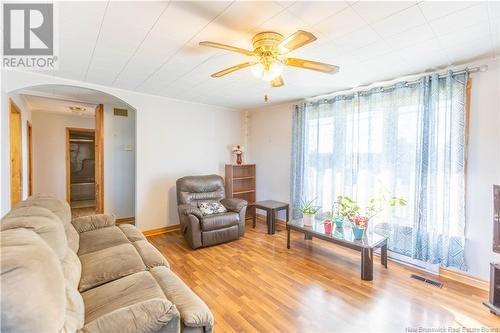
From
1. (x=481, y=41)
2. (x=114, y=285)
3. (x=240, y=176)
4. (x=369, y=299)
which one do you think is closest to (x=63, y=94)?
(x=240, y=176)

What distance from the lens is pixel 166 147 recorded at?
427 cm

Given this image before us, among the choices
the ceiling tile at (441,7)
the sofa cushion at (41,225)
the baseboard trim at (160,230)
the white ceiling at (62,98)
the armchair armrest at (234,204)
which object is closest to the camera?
the sofa cushion at (41,225)

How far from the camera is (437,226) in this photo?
106 inches

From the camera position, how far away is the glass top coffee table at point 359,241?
8.52 feet

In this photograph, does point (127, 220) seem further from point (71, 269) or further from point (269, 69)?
point (269, 69)

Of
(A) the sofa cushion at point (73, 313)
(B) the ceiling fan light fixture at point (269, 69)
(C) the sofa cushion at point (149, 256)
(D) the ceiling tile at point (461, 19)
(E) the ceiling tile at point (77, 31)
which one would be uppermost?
(E) the ceiling tile at point (77, 31)

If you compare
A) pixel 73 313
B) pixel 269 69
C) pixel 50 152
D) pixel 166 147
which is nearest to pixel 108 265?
pixel 73 313

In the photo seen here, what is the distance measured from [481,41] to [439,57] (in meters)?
0.34

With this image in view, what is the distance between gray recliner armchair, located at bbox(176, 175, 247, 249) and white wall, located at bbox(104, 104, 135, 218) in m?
1.63

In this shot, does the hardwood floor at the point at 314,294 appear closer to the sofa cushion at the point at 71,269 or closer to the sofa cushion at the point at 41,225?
the sofa cushion at the point at 71,269

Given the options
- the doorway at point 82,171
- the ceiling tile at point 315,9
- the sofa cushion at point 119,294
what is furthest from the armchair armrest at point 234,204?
the doorway at point 82,171

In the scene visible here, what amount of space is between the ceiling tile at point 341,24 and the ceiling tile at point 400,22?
0.49 ft

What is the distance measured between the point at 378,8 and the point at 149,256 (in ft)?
8.74

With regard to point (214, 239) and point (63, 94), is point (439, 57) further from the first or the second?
point (63, 94)
